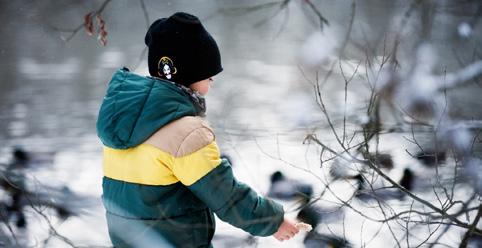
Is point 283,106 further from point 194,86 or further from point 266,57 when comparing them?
point 194,86

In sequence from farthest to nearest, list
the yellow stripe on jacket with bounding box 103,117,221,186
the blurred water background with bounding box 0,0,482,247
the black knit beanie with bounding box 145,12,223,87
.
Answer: the blurred water background with bounding box 0,0,482,247 < the black knit beanie with bounding box 145,12,223,87 < the yellow stripe on jacket with bounding box 103,117,221,186

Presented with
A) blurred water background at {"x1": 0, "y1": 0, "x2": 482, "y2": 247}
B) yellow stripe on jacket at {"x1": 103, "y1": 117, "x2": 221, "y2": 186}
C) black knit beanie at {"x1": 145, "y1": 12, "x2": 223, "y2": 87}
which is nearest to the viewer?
yellow stripe on jacket at {"x1": 103, "y1": 117, "x2": 221, "y2": 186}

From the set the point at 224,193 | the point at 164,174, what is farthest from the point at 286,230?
the point at 164,174

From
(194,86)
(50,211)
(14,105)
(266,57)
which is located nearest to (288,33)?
(266,57)

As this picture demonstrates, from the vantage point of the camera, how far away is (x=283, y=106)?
5.34 metres

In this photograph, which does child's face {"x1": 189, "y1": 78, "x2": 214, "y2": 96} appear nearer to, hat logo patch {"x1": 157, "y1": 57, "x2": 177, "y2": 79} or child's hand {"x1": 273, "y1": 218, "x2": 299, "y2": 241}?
hat logo patch {"x1": 157, "y1": 57, "x2": 177, "y2": 79}

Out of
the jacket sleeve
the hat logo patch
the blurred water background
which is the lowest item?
the blurred water background

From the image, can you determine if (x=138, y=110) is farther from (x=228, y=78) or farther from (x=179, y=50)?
(x=228, y=78)

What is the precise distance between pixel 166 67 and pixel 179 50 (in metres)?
0.05

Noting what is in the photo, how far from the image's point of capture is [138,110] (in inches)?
58.2

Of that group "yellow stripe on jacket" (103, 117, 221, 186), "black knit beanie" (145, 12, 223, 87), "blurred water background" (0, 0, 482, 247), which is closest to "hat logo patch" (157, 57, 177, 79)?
"black knit beanie" (145, 12, 223, 87)

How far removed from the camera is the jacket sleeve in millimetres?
1441

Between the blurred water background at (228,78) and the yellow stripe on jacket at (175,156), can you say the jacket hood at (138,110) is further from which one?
the blurred water background at (228,78)

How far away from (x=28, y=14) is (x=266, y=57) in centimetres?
232
